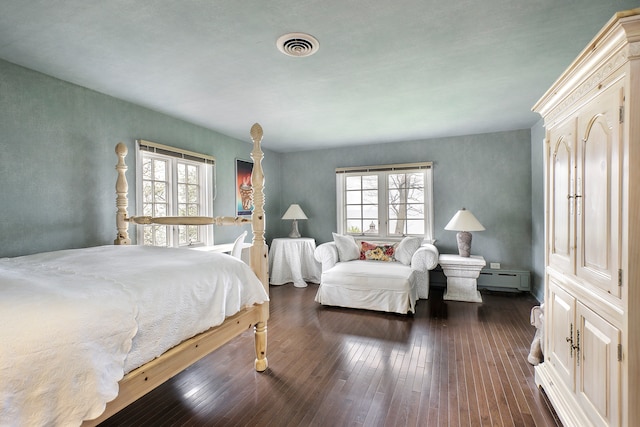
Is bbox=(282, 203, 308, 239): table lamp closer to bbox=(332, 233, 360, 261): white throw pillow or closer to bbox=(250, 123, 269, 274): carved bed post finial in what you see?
bbox=(332, 233, 360, 261): white throw pillow

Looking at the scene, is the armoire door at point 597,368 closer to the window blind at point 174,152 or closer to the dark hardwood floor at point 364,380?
the dark hardwood floor at point 364,380

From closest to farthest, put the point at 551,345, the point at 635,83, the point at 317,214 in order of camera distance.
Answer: the point at 635,83, the point at 551,345, the point at 317,214

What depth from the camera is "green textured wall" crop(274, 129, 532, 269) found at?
15.0 feet

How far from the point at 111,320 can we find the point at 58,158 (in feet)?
7.11

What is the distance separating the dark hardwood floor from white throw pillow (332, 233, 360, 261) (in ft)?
3.72

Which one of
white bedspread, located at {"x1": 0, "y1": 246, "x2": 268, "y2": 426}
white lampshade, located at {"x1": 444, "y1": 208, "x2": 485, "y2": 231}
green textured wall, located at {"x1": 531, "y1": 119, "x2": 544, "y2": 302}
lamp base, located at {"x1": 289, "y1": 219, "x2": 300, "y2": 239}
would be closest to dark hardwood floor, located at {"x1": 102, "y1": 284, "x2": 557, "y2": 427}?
white bedspread, located at {"x1": 0, "y1": 246, "x2": 268, "y2": 426}

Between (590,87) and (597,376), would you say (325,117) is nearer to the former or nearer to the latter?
(590,87)

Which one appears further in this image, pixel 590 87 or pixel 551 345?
pixel 551 345

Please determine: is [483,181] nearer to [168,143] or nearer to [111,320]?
[168,143]

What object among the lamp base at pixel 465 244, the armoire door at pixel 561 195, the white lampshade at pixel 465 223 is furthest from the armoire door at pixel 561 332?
the lamp base at pixel 465 244

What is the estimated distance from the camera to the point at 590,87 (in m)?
1.51

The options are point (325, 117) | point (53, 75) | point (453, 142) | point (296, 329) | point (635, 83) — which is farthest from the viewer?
point (453, 142)

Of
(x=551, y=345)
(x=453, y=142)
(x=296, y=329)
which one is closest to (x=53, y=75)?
(x=296, y=329)

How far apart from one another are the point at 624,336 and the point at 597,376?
1.10ft
